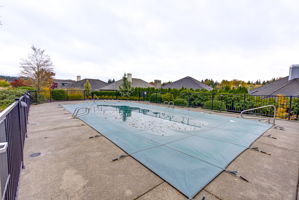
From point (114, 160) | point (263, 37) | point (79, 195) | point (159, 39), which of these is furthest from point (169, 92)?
point (79, 195)

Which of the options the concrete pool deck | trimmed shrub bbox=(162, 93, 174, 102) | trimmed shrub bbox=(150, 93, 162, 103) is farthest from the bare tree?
the concrete pool deck

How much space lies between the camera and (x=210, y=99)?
9.99m

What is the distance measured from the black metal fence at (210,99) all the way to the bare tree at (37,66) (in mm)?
6001

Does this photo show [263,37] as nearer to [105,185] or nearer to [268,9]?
[268,9]

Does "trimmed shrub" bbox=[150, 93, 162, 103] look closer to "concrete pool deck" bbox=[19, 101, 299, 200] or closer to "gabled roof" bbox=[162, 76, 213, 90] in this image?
"gabled roof" bbox=[162, 76, 213, 90]

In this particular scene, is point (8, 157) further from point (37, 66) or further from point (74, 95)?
point (37, 66)

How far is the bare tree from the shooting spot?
1640 centimetres

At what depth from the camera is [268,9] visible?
6668mm

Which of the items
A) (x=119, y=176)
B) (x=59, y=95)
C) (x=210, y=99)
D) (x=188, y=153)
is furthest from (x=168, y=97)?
(x=59, y=95)

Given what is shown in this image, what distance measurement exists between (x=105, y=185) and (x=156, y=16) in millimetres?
9694

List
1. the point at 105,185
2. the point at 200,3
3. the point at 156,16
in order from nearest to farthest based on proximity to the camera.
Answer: the point at 105,185 < the point at 200,3 < the point at 156,16

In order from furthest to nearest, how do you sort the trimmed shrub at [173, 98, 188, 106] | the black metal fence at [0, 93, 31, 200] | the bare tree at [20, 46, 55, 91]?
the bare tree at [20, 46, 55, 91] → the trimmed shrub at [173, 98, 188, 106] → the black metal fence at [0, 93, 31, 200]

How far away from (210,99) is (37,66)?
2053 centimetres

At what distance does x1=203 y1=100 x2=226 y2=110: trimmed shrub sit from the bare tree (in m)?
19.1
